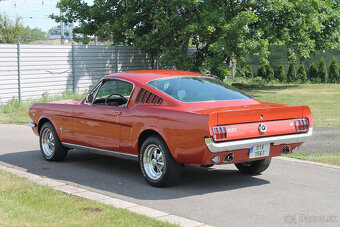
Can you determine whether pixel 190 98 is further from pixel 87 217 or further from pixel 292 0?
pixel 292 0

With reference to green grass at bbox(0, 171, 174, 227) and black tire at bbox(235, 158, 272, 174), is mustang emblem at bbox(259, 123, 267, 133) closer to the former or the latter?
A: black tire at bbox(235, 158, 272, 174)

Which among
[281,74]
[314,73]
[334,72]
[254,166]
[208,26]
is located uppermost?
[208,26]

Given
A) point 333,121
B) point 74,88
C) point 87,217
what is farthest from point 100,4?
point 87,217

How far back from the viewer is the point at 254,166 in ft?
26.5

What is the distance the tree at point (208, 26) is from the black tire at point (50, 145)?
12.6 meters

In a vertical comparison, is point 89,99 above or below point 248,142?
above

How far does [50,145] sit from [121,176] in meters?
1.99

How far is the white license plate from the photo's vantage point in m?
6.85

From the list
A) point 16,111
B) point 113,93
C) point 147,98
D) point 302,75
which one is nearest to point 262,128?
point 147,98

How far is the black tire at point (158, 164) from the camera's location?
22.9 ft

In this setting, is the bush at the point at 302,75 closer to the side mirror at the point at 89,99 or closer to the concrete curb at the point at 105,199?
the side mirror at the point at 89,99

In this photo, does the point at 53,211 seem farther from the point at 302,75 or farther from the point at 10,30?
the point at 10,30

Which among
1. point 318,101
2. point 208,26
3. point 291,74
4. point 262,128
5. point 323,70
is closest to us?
point 262,128

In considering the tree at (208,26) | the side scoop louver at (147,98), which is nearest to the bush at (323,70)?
the tree at (208,26)
